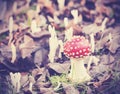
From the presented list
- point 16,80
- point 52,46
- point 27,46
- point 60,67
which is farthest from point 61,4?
point 16,80

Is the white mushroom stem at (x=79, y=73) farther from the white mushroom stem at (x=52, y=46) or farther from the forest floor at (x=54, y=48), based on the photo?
the white mushroom stem at (x=52, y=46)

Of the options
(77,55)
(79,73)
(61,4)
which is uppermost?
(61,4)

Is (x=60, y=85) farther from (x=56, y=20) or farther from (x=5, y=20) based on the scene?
(x=5, y=20)

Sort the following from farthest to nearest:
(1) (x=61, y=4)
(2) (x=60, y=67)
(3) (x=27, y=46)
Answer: (1) (x=61, y=4) < (3) (x=27, y=46) < (2) (x=60, y=67)

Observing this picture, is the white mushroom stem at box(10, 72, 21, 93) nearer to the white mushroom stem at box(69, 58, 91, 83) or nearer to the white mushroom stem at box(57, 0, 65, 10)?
the white mushroom stem at box(69, 58, 91, 83)

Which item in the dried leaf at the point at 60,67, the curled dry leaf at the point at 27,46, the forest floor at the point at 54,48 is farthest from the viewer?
the curled dry leaf at the point at 27,46

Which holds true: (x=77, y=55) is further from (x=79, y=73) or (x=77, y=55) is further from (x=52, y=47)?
(x=52, y=47)

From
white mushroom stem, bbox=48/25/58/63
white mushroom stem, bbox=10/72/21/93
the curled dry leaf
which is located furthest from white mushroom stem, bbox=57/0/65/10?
white mushroom stem, bbox=10/72/21/93

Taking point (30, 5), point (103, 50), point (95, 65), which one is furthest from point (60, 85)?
point (30, 5)

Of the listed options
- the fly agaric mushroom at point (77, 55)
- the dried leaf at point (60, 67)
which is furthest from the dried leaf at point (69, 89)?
the dried leaf at point (60, 67)
